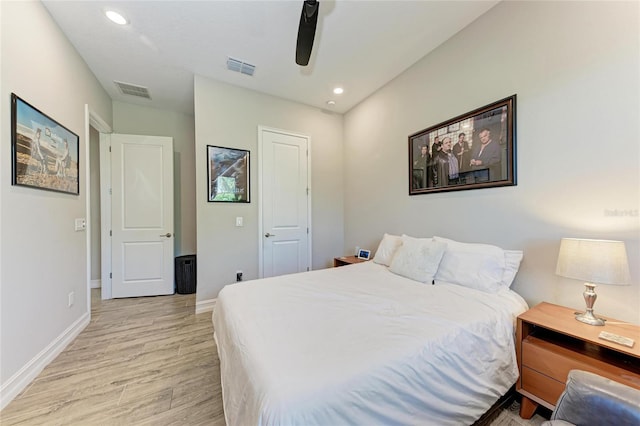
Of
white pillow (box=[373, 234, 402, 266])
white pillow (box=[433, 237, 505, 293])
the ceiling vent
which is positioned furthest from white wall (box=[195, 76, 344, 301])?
white pillow (box=[433, 237, 505, 293])

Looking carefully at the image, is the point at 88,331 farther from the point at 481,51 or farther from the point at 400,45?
the point at 481,51

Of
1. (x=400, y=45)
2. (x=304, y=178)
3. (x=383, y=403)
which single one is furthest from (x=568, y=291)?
(x=304, y=178)

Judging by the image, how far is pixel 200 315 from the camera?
2.87 m

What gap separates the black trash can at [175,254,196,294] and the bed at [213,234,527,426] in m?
2.25

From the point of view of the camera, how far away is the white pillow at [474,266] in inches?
71.3

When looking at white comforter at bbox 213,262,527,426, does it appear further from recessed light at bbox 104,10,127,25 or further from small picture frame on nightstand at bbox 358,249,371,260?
recessed light at bbox 104,10,127,25

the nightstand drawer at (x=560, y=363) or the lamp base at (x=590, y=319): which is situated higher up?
the lamp base at (x=590, y=319)

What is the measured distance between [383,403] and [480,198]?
1914 mm

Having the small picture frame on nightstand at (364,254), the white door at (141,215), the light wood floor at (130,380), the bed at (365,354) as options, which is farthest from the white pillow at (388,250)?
the white door at (141,215)

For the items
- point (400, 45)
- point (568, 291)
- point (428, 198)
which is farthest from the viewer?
point (428, 198)

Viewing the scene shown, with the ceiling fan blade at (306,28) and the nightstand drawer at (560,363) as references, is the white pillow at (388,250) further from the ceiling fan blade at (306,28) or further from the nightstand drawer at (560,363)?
the ceiling fan blade at (306,28)

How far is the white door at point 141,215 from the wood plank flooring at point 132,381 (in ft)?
Result: 2.91

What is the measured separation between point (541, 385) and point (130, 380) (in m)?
2.70

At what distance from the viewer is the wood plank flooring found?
4.72 feet
